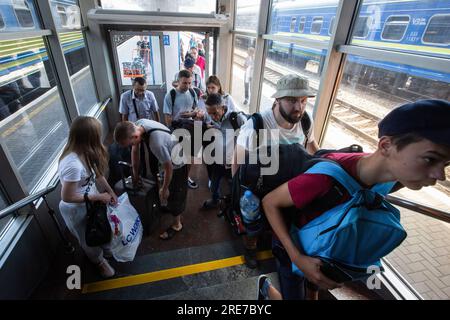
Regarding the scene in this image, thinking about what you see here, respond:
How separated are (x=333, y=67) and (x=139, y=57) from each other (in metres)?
5.05

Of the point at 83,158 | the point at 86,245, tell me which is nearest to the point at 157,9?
the point at 83,158

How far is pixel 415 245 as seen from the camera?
238cm

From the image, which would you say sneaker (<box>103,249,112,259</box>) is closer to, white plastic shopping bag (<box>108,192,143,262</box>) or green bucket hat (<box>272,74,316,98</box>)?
white plastic shopping bag (<box>108,192,143,262</box>)

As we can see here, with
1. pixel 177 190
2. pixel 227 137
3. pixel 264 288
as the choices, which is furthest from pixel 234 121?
pixel 264 288

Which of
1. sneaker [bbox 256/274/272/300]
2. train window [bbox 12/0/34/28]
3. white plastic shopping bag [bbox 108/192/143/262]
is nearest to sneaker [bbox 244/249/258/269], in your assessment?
sneaker [bbox 256/274/272/300]

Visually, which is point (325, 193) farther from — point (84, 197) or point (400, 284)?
point (84, 197)

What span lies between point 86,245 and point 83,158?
2.74 feet

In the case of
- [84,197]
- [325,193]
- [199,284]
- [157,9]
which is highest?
[157,9]

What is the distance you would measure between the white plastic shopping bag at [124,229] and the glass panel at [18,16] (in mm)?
2211

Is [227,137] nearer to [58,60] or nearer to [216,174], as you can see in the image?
[216,174]

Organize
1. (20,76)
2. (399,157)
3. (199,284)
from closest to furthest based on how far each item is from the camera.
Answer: (399,157), (199,284), (20,76)

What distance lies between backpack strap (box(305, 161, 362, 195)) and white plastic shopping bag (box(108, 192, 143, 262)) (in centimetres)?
194

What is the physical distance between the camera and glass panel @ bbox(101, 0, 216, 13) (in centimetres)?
520

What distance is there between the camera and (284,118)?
6.86ft
